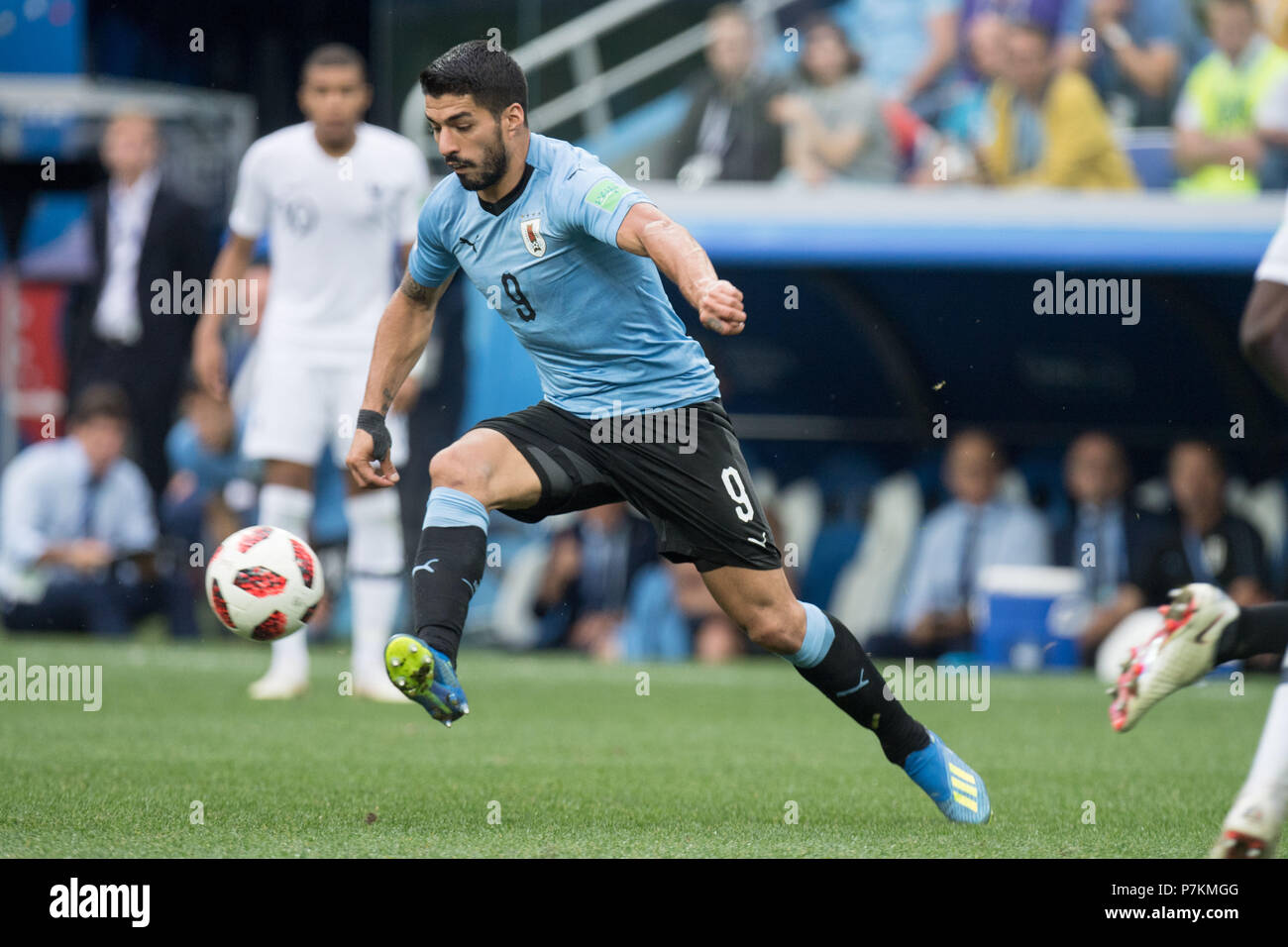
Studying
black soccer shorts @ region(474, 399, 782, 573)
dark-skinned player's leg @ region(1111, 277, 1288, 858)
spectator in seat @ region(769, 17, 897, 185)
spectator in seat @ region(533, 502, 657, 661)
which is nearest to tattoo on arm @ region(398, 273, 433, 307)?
black soccer shorts @ region(474, 399, 782, 573)

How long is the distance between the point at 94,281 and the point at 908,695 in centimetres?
612

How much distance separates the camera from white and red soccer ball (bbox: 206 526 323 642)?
569cm

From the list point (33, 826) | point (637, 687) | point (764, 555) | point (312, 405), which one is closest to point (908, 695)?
point (637, 687)

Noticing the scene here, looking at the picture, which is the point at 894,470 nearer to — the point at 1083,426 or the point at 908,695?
the point at 1083,426

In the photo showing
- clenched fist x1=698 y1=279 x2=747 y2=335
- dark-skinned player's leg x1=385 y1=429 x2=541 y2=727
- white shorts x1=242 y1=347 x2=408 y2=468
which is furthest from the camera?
white shorts x1=242 y1=347 x2=408 y2=468

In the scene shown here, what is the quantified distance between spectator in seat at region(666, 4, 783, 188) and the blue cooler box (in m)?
3.07

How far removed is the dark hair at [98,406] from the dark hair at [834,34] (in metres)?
4.90

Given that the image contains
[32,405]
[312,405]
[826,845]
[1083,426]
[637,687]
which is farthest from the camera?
[32,405]

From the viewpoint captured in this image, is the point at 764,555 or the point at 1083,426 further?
the point at 1083,426

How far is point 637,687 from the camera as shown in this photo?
9.44 m

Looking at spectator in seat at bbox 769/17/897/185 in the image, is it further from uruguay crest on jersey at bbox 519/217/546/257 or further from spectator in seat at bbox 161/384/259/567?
uruguay crest on jersey at bbox 519/217/546/257

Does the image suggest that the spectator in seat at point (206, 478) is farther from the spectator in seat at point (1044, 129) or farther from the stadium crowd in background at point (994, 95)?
the spectator in seat at point (1044, 129)

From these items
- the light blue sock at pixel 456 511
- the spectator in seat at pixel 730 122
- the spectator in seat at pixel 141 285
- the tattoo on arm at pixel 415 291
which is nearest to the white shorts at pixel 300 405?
the tattoo on arm at pixel 415 291

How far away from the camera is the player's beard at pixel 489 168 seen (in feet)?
16.3
